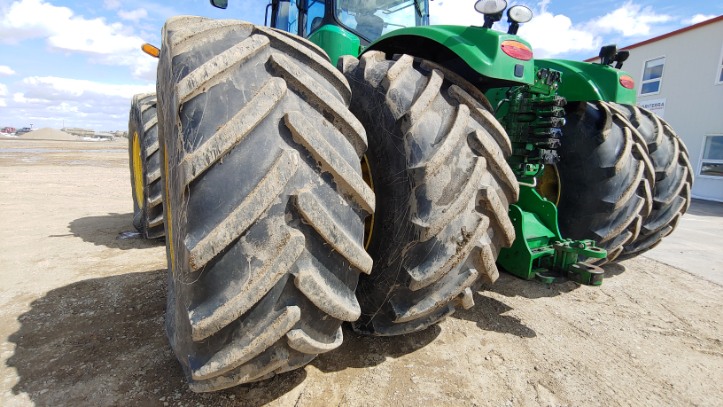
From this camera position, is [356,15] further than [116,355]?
Yes

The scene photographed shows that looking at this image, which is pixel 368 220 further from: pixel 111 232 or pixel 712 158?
pixel 712 158

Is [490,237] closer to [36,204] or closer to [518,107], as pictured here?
[518,107]

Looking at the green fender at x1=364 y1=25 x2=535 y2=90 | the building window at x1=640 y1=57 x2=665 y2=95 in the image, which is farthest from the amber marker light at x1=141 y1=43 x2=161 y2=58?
the building window at x1=640 y1=57 x2=665 y2=95

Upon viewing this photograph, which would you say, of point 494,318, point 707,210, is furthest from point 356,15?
point 707,210

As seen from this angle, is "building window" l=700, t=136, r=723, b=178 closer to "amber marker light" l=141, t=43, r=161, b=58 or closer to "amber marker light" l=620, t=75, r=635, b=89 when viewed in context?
"amber marker light" l=620, t=75, r=635, b=89

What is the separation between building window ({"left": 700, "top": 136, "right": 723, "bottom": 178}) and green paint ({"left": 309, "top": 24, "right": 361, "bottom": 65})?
13.4 metres

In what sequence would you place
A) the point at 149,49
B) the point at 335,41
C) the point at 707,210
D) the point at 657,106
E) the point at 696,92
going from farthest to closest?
the point at 657,106 → the point at 696,92 → the point at 707,210 → the point at 149,49 → the point at 335,41

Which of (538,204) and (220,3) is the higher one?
(220,3)

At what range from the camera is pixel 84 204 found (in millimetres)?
5797

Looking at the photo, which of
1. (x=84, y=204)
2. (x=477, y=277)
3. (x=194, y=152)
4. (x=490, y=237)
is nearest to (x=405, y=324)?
(x=477, y=277)

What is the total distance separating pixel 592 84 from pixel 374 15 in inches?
62.1

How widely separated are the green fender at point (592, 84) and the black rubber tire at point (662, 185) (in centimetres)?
48

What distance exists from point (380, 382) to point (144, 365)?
3.54 feet

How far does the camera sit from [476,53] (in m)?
1.76
